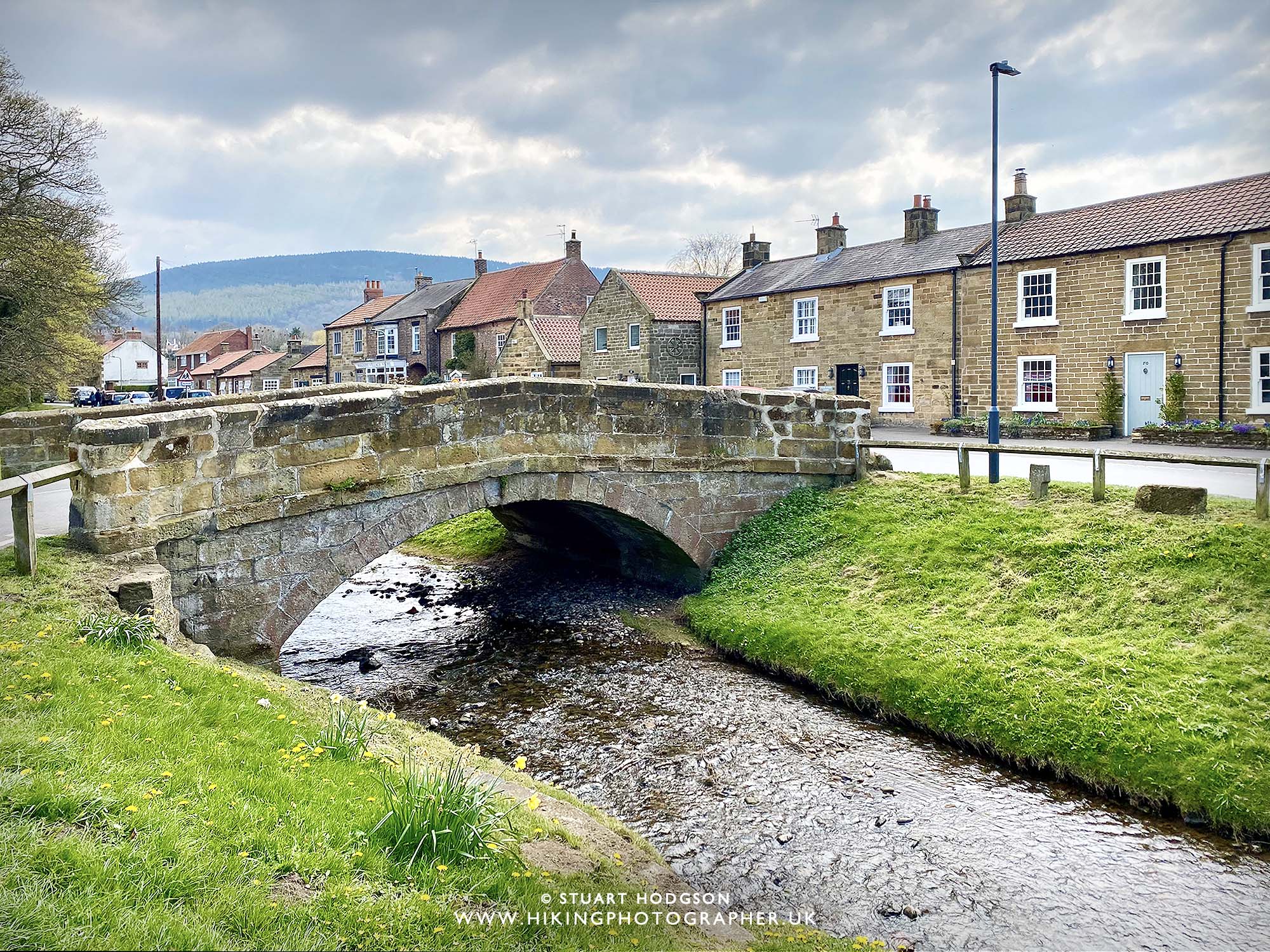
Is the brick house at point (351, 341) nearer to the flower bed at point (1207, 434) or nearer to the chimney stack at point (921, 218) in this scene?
the chimney stack at point (921, 218)

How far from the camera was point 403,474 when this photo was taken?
10.7m

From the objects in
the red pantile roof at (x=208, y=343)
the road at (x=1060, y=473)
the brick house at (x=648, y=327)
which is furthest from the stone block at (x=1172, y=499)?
the red pantile roof at (x=208, y=343)

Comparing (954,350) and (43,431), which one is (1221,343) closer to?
(954,350)

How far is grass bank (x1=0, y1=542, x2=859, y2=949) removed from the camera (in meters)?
3.44

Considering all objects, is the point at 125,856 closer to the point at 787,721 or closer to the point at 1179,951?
the point at 1179,951

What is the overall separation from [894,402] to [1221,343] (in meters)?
10.8

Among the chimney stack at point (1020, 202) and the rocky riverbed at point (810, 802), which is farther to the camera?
the chimney stack at point (1020, 202)

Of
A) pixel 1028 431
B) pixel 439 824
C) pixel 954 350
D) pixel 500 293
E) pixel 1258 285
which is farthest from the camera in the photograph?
pixel 500 293

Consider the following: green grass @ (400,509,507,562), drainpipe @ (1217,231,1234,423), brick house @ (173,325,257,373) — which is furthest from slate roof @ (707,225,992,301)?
brick house @ (173,325,257,373)

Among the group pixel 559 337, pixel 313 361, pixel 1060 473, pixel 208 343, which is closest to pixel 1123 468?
pixel 1060 473

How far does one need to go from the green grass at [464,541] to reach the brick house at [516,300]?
32388 millimetres

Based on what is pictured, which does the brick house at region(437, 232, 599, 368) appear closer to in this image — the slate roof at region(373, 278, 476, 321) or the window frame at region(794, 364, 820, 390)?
the slate roof at region(373, 278, 476, 321)

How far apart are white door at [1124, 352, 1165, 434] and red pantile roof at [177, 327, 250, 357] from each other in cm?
10647

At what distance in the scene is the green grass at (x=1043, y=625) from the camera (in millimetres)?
7594
